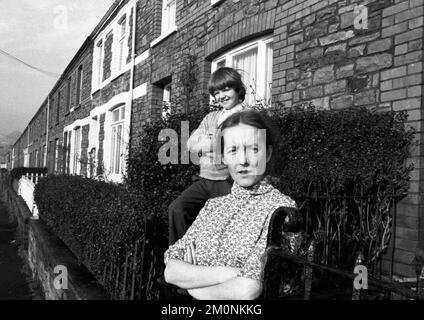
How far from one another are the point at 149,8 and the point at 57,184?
16.9ft

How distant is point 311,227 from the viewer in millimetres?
3701

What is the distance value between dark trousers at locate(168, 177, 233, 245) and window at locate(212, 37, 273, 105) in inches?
125

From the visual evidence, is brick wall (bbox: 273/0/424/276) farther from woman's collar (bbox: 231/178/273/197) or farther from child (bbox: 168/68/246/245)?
woman's collar (bbox: 231/178/273/197)

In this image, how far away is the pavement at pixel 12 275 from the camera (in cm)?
584

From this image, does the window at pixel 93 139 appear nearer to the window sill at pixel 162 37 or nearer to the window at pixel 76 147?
the window at pixel 76 147

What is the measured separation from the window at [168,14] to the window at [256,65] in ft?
10.7

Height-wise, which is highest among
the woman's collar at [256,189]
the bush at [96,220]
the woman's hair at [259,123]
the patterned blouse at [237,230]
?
the woman's hair at [259,123]

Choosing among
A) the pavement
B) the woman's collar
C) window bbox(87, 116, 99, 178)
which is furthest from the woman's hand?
window bbox(87, 116, 99, 178)

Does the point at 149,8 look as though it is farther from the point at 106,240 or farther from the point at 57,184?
the point at 106,240

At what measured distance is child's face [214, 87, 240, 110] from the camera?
9.69 ft

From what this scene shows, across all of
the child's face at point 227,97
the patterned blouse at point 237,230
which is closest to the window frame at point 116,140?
the child's face at point 227,97

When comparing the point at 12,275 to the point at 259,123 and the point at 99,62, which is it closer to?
the point at 259,123

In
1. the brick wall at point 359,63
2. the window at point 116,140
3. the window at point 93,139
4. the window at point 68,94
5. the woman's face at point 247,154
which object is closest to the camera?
the woman's face at point 247,154

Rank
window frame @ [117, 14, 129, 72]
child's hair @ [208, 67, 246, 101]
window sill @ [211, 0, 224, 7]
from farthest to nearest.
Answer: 1. window frame @ [117, 14, 129, 72]
2. window sill @ [211, 0, 224, 7]
3. child's hair @ [208, 67, 246, 101]
